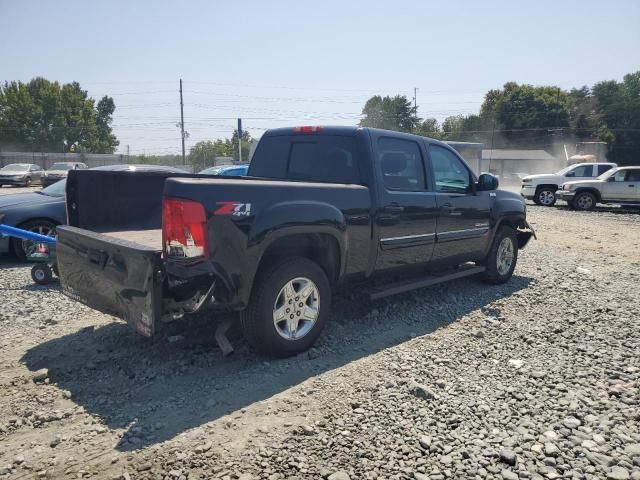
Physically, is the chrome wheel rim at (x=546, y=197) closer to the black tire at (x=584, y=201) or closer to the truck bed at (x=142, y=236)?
the black tire at (x=584, y=201)

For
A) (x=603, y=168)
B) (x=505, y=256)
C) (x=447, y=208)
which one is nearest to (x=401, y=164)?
(x=447, y=208)

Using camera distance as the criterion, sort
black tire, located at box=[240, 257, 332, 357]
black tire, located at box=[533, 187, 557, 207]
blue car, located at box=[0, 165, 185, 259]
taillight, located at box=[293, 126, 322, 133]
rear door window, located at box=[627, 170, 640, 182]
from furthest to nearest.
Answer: black tire, located at box=[533, 187, 557, 207] < rear door window, located at box=[627, 170, 640, 182] < blue car, located at box=[0, 165, 185, 259] < taillight, located at box=[293, 126, 322, 133] < black tire, located at box=[240, 257, 332, 357]

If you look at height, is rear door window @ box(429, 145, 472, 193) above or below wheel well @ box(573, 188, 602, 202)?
above

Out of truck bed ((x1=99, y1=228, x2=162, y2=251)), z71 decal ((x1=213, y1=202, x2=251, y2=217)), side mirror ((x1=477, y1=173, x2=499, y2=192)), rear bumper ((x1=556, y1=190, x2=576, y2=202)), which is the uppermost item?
side mirror ((x1=477, y1=173, x2=499, y2=192))

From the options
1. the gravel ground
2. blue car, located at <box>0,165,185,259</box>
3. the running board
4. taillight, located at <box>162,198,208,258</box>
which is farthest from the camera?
blue car, located at <box>0,165,185,259</box>

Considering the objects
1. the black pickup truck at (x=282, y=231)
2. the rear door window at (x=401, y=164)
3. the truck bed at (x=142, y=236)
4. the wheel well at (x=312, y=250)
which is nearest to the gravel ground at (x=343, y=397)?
the black pickup truck at (x=282, y=231)

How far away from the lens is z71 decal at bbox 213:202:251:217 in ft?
10.7

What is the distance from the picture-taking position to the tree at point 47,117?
59375 millimetres

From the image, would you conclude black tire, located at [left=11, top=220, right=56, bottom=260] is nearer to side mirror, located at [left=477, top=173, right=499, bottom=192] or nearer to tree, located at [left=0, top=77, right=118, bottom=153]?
side mirror, located at [left=477, top=173, right=499, bottom=192]

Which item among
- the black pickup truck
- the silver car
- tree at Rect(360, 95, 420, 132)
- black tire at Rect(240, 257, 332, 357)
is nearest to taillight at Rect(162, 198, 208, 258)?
the black pickup truck

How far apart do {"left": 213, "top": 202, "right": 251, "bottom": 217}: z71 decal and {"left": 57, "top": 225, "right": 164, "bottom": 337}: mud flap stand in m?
0.52

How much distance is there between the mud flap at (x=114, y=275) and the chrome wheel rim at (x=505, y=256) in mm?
4894

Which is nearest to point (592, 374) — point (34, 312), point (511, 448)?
point (511, 448)

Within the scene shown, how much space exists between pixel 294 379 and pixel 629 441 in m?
2.20
